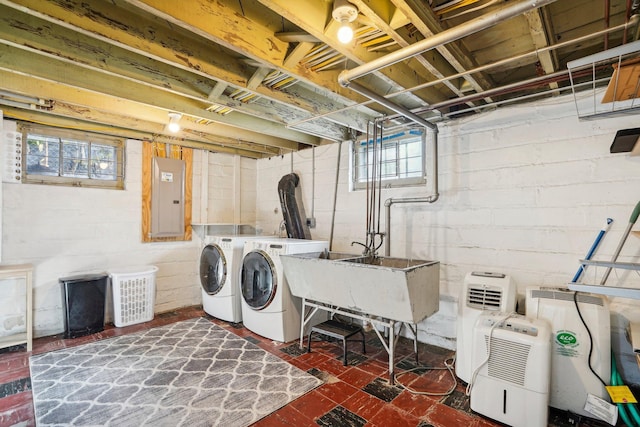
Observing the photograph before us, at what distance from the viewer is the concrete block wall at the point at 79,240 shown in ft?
10.8

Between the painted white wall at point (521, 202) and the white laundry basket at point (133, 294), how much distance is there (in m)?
2.93

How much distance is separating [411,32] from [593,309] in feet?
6.77

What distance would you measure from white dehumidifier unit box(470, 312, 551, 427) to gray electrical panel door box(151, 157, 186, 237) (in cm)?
388

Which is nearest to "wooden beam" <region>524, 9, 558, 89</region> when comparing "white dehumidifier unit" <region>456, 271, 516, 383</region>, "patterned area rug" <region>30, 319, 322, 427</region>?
"white dehumidifier unit" <region>456, 271, 516, 383</region>

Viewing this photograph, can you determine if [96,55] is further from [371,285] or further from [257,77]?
[371,285]

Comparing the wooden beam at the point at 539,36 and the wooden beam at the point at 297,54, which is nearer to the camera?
the wooden beam at the point at 539,36

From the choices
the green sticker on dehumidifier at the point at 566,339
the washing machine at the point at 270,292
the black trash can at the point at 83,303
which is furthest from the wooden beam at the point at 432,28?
the black trash can at the point at 83,303

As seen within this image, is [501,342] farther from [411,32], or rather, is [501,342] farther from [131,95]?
[131,95]

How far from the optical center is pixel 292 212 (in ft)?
13.4

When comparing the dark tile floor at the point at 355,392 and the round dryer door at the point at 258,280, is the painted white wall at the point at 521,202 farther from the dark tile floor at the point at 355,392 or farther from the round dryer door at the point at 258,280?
the round dryer door at the point at 258,280

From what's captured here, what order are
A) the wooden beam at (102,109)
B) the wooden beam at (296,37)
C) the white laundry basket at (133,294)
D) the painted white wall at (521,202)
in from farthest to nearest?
the white laundry basket at (133,294)
the wooden beam at (102,109)
the painted white wall at (521,202)
the wooden beam at (296,37)

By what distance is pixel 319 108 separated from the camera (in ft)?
9.50

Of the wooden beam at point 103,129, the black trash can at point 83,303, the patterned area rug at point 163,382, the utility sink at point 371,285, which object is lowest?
the patterned area rug at point 163,382

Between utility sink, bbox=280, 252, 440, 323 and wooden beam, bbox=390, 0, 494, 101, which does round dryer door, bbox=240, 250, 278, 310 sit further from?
wooden beam, bbox=390, 0, 494, 101
